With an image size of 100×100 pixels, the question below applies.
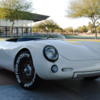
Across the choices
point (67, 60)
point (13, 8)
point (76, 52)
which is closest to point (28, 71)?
point (67, 60)

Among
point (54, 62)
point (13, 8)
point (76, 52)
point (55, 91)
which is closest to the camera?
point (54, 62)

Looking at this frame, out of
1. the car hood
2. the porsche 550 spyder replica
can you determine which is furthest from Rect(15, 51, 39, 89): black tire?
the car hood

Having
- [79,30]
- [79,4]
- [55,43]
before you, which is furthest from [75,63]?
[79,30]

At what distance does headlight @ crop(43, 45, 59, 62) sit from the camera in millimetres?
3027

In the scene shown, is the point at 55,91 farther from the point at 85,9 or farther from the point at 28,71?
the point at 85,9

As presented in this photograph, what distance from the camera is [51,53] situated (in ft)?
10.1

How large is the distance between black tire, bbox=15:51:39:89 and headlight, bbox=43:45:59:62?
36 cm

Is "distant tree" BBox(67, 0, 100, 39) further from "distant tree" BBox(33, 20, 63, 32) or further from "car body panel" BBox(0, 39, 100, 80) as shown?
"distant tree" BBox(33, 20, 63, 32)

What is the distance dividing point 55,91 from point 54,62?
2.07ft

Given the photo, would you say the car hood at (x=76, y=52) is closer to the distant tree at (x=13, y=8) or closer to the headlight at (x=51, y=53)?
the headlight at (x=51, y=53)

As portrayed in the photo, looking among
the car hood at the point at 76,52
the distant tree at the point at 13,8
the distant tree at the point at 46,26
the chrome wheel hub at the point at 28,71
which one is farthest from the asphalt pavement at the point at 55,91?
the distant tree at the point at 46,26

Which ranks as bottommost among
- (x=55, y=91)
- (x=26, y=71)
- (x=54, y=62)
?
(x=55, y=91)

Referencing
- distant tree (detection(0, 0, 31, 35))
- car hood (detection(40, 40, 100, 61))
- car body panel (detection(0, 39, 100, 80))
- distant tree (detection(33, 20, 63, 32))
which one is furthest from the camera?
distant tree (detection(33, 20, 63, 32))

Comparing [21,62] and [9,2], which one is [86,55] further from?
[9,2]
